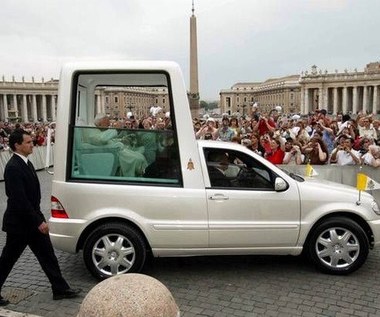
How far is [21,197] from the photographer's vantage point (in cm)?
458

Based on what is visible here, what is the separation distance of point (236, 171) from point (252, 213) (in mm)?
589

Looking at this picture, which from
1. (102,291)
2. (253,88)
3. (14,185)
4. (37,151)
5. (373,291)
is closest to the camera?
(102,291)

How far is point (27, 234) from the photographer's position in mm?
4820

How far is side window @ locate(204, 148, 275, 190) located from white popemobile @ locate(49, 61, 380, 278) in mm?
13

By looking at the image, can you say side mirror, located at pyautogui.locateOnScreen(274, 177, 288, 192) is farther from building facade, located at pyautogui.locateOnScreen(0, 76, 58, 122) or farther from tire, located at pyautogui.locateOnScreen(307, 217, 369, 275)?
building facade, located at pyautogui.locateOnScreen(0, 76, 58, 122)

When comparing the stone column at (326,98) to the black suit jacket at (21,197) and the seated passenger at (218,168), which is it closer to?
the seated passenger at (218,168)

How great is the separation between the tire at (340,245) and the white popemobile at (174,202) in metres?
0.01

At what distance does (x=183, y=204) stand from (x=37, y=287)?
2.10 meters

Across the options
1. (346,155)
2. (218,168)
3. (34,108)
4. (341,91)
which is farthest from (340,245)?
(34,108)

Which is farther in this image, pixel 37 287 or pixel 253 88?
pixel 253 88

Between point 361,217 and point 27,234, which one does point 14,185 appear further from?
point 361,217

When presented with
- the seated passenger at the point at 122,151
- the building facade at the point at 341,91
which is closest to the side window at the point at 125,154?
the seated passenger at the point at 122,151

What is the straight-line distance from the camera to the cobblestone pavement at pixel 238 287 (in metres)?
4.68

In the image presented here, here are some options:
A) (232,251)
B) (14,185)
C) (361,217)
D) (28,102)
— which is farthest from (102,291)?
(28,102)
